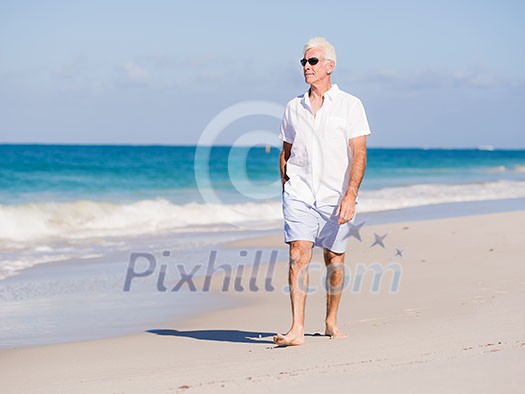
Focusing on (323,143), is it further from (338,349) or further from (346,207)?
(338,349)

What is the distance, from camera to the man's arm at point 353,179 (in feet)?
18.4

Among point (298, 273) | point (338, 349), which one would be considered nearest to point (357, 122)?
point (298, 273)

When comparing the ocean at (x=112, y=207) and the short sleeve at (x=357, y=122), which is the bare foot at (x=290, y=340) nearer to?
the short sleeve at (x=357, y=122)

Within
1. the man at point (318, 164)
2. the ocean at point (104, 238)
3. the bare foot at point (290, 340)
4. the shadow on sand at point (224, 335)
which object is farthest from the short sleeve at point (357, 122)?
the ocean at point (104, 238)

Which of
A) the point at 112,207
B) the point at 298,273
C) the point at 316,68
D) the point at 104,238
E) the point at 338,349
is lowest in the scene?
the point at 338,349

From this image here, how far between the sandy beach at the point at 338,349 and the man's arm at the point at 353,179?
84 centimetres

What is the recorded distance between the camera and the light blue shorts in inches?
227

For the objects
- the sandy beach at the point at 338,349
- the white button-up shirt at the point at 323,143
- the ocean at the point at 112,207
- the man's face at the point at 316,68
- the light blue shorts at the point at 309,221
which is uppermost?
the ocean at the point at 112,207

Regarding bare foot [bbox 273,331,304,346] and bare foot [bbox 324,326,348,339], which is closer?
bare foot [bbox 273,331,304,346]

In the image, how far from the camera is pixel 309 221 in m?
5.79

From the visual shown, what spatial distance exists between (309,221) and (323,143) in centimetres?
53

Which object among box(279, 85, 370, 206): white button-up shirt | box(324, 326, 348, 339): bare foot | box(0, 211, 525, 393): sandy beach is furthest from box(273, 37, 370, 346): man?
box(0, 211, 525, 393): sandy beach

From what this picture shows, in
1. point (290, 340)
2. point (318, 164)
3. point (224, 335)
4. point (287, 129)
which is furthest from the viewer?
point (224, 335)

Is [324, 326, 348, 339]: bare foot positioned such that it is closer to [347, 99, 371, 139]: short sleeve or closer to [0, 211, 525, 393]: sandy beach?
[0, 211, 525, 393]: sandy beach
